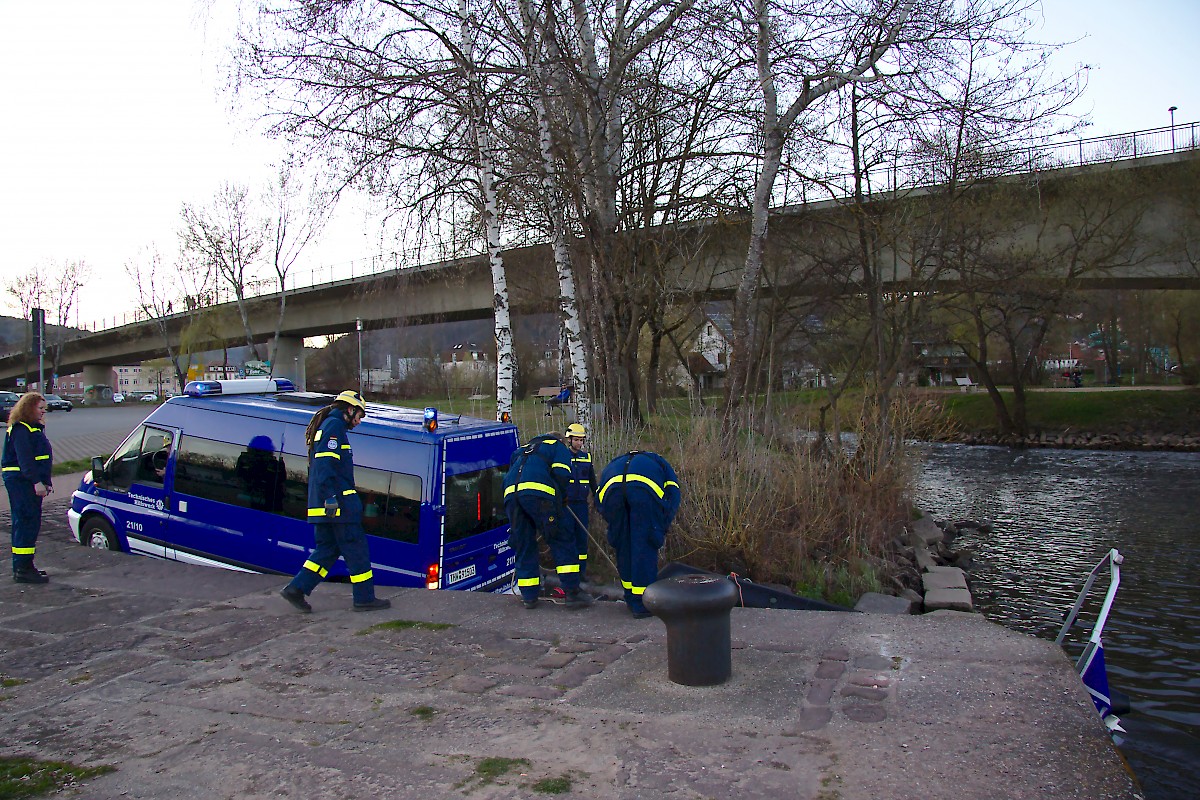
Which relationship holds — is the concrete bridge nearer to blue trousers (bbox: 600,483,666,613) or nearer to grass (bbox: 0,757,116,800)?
blue trousers (bbox: 600,483,666,613)

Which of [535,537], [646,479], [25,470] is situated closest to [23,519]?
[25,470]

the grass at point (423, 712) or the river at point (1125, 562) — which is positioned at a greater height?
the grass at point (423, 712)

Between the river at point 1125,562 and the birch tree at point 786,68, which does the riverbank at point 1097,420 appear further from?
the birch tree at point 786,68

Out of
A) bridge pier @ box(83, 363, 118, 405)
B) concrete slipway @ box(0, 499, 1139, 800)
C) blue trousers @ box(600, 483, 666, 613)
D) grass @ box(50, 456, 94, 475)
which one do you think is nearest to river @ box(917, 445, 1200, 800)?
concrete slipway @ box(0, 499, 1139, 800)

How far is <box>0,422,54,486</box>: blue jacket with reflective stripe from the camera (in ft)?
25.5

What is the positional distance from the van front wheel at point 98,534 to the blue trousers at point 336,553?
450cm

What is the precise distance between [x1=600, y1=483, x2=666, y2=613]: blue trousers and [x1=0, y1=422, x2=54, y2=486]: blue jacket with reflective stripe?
542 centimetres

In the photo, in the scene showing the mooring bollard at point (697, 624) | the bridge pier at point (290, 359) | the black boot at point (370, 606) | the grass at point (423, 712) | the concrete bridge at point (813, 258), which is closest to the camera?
the grass at point (423, 712)

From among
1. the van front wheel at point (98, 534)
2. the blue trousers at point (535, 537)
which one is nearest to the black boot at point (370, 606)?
the blue trousers at point (535, 537)

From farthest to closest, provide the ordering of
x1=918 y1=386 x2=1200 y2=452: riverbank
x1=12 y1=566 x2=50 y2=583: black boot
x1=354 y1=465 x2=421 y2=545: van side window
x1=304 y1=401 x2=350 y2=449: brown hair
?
x1=918 y1=386 x2=1200 y2=452: riverbank < x1=12 y1=566 x2=50 y2=583: black boot < x1=354 y1=465 x2=421 y2=545: van side window < x1=304 y1=401 x2=350 y2=449: brown hair

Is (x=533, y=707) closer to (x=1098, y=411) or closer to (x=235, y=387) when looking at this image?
(x=235, y=387)

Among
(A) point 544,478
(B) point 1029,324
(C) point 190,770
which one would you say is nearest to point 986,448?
(B) point 1029,324

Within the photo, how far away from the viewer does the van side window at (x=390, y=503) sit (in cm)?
756

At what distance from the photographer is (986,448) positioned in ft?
107
